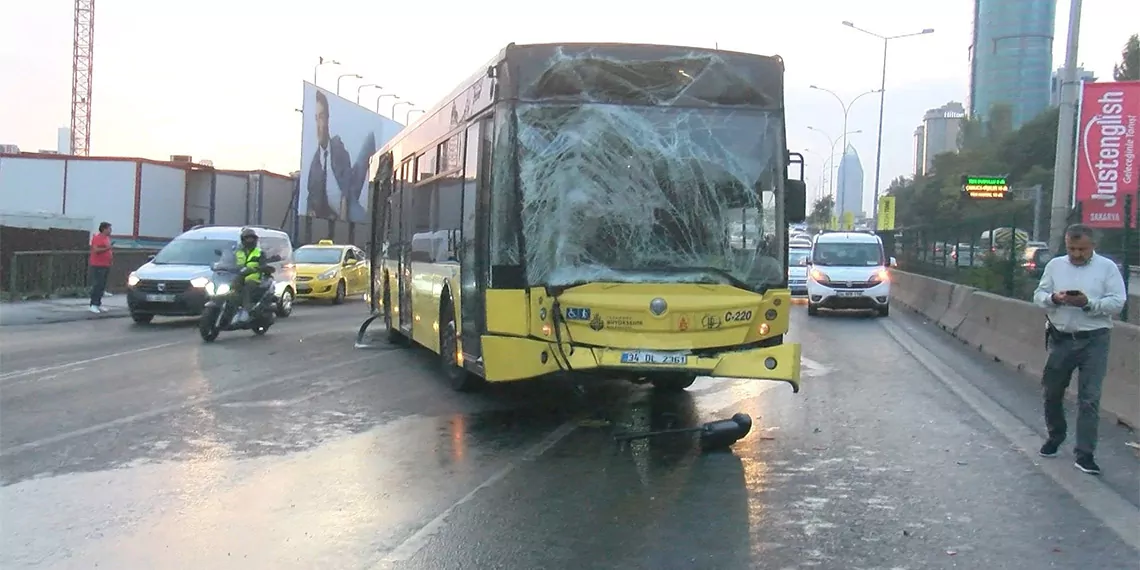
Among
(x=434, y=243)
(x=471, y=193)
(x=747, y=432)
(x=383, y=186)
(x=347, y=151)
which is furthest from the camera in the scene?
(x=347, y=151)

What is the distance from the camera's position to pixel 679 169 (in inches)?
342

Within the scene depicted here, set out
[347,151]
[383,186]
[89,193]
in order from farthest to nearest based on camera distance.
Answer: [347,151] < [89,193] < [383,186]

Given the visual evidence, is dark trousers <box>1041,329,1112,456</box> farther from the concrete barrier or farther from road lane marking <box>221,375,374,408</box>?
road lane marking <box>221,375,374,408</box>

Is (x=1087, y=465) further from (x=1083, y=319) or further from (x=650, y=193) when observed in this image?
(x=650, y=193)

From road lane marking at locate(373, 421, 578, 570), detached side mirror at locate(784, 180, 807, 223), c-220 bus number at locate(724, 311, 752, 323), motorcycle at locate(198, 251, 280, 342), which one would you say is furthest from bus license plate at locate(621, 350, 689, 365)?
motorcycle at locate(198, 251, 280, 342)

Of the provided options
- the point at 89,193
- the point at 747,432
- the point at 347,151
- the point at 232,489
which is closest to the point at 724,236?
the point at 747,432

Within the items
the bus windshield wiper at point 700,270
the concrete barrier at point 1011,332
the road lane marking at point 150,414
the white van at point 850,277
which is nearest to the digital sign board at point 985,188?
the concrete barrier at point 1011,332

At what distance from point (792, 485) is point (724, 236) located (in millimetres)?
2507

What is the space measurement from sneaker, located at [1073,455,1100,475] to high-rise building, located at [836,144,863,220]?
8075cm

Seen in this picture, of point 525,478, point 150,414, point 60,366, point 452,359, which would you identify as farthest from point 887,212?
point 525,478

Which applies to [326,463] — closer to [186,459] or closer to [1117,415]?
[186,459]

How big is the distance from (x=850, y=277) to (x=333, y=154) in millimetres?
30481

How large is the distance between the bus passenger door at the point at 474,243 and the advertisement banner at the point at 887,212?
1987 inches

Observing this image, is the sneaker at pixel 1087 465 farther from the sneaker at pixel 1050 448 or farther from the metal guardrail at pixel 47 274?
the metal guardrail at pixel 47 274
